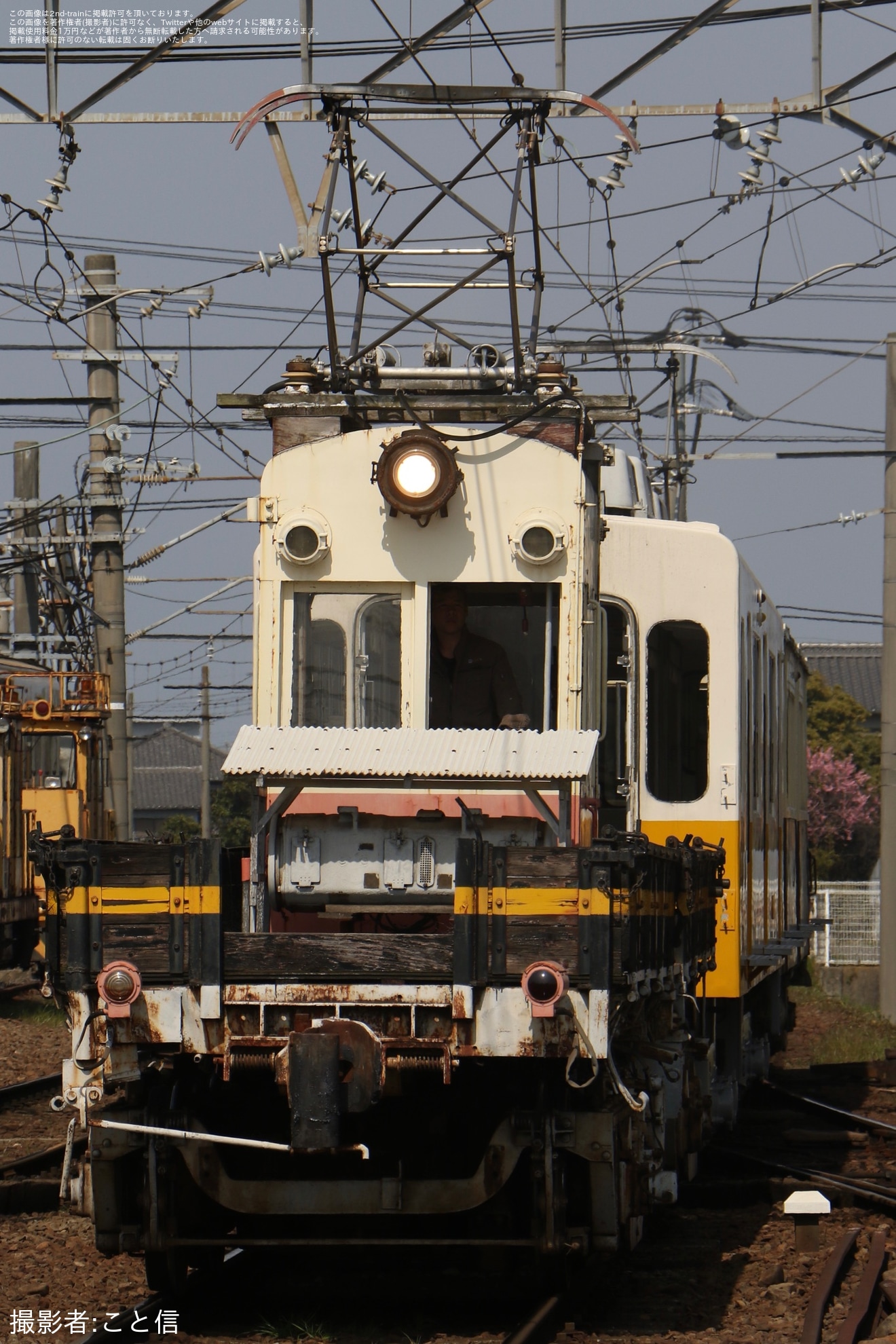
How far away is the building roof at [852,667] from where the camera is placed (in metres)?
80.1

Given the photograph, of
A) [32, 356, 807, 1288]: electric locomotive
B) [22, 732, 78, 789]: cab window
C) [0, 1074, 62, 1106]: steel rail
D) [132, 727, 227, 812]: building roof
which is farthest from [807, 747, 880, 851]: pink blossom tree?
[32, 356, 807, 1288]: electric locomotive

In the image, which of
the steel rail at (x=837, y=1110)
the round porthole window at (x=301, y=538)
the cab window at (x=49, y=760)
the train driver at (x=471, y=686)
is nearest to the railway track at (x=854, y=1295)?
the train driver at (x=471, y=686)

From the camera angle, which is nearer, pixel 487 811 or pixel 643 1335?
pixel 643 1335

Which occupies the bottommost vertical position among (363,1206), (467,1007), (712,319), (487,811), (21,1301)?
(21,1301)

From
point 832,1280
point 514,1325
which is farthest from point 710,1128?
point 514,1325

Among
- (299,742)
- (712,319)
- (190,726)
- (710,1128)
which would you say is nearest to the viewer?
(299,742)

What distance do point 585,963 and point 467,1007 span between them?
44cm

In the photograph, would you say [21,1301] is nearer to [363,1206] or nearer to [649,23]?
[363,1206]

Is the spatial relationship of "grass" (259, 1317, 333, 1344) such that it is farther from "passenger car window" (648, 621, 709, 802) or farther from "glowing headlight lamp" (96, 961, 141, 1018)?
"passenger car window" (648, 621, 709, 802)

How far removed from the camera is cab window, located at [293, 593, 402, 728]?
8.70 metres

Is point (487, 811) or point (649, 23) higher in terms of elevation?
point (649, 23)

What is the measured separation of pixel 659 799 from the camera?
11.1 m

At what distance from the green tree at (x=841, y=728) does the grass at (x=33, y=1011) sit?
36.0 metres

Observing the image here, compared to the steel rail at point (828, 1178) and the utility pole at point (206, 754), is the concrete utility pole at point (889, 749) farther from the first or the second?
the utility pole at point (206, 754)
